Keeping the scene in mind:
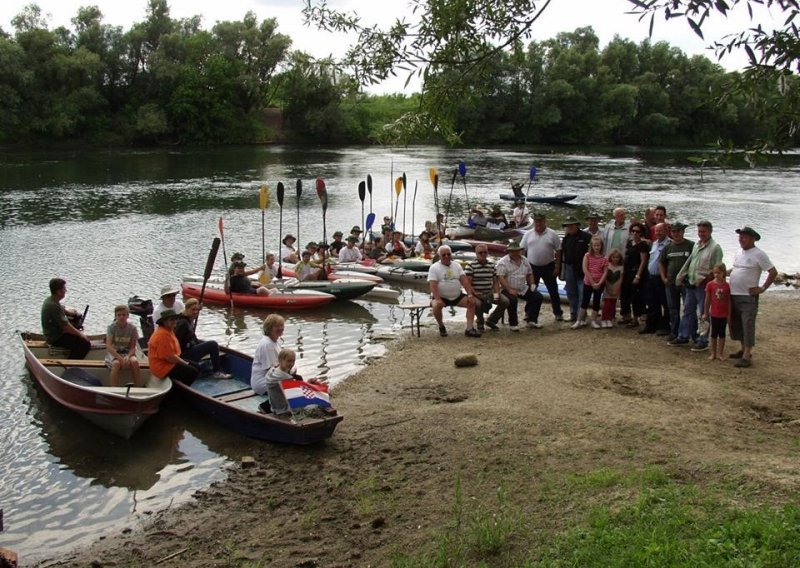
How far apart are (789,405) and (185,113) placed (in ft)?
222

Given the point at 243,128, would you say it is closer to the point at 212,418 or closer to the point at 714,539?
the point at 212,418

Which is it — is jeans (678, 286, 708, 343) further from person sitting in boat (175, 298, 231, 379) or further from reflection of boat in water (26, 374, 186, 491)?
reflection of boat in water (26, 374, 186, 491)

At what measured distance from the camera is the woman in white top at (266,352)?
9.72 metres

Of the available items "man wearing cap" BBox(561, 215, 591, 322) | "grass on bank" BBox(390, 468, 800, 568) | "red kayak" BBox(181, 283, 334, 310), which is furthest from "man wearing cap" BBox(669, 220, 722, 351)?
"red kayak" BBox(181, 283, 334, 310)

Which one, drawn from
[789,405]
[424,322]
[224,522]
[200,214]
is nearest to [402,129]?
[224,522]

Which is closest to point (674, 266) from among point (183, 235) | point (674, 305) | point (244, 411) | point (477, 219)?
point (674, 305)

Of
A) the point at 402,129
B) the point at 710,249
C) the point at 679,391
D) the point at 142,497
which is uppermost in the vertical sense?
the point at 402,129

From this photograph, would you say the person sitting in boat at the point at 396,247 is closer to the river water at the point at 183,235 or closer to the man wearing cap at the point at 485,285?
the river water at the point at 183,235

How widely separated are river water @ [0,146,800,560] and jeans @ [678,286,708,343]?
526 cm

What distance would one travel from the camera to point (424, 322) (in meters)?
16.1

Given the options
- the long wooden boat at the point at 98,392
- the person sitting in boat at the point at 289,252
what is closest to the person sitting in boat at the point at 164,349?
the long wooden boat at the point at 98,392

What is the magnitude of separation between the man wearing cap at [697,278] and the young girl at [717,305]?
29cm

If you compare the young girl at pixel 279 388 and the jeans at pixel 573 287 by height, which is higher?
the jeans at pixel 573 287

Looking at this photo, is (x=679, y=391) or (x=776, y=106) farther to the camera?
(x=679, y=391)
